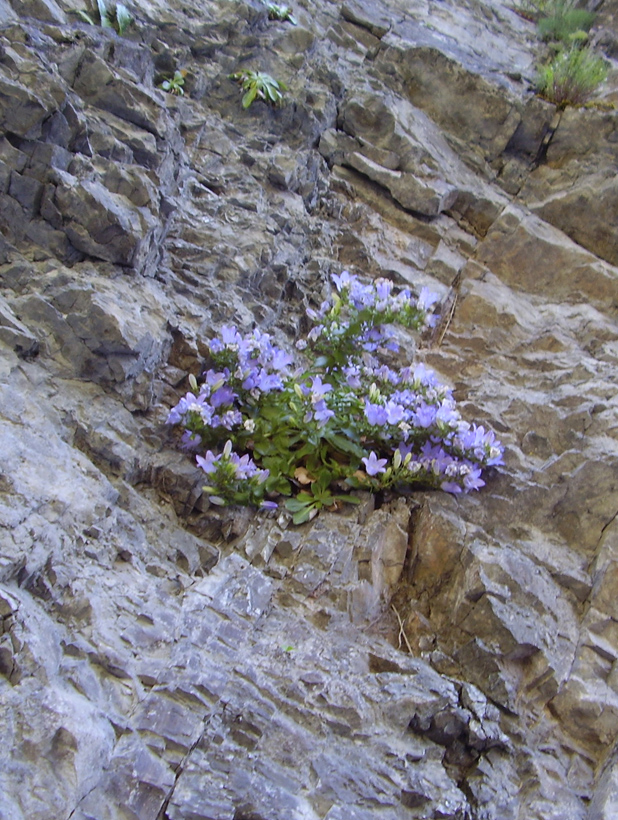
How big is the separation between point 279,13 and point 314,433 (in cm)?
505

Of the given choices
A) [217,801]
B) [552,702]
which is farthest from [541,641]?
[217,801]

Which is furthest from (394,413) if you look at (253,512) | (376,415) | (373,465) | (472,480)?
(253,512)

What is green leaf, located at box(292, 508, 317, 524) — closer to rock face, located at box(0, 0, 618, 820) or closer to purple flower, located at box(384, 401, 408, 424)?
rock face, located at box(0, 0, 618, 820)

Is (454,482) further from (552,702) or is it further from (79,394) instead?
(79,394)

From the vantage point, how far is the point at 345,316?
452cm

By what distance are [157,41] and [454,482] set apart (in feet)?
14.6

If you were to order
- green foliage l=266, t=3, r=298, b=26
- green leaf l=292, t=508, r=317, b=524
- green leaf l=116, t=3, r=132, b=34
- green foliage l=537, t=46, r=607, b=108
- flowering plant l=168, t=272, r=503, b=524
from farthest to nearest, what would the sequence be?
green foliage l=537, t=46, r=607, b=108, green foliage l=266, t=3, r=298, b=26, green leaf l=116, t=3, r=132, b=34, flowering plant l=168, t=272, r=503, b=524, green leaf l=292, t=508, r=317, b=524

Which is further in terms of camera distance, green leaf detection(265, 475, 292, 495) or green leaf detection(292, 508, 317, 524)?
green leaf detection(265, 475, 292, 495)

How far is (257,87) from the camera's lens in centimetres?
544

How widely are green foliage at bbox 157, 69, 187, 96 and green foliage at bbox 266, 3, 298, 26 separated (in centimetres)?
170

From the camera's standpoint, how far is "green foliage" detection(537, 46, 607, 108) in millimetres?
6445

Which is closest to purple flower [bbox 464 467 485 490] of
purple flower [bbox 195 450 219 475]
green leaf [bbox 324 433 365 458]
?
green leaf [bbox 324 433 365 458]

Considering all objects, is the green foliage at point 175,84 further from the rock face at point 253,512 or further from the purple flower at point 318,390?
the purple flower at point 318,390

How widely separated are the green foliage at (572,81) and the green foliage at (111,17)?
434 centimetres
